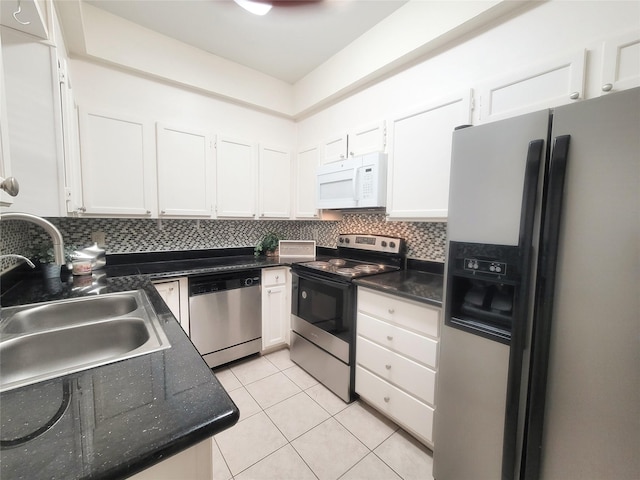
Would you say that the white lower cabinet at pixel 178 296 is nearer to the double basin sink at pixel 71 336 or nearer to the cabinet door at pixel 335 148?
the double basin sink at pixel 71 336

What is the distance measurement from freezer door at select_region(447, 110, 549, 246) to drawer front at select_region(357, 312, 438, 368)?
65 cm

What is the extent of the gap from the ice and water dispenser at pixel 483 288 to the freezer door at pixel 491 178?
48 millimetres

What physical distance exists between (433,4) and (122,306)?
2.54 m

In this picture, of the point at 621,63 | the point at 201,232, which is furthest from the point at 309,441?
the point at 621,63

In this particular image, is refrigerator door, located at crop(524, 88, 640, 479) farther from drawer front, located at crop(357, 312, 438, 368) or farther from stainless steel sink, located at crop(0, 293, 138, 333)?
stainless steel sink, located at crop(0, 293, 138, 333)

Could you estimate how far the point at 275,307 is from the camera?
2549mm

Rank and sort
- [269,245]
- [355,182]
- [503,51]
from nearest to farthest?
1. [503,51]
2. [355,182]
3. [269,245]

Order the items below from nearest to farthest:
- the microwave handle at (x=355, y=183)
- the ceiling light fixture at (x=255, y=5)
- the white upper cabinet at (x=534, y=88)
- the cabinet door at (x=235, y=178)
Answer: the white upper cabinet at (x=534, y=88), the ceiling light fixture at (x=255, y=5), the microwave handle at (x=355, y=183), the cabinet door at (x=235, y=178)

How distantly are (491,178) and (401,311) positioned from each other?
2.86ft

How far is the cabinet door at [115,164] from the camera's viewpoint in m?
1.89

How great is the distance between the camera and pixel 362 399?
195cm

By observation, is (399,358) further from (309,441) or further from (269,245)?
(269,245)

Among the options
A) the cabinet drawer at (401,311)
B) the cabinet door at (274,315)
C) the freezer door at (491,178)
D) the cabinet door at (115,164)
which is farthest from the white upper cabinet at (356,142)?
the cabinet door at (115,164)

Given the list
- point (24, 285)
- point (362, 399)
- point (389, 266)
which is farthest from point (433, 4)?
point (24, 285)
